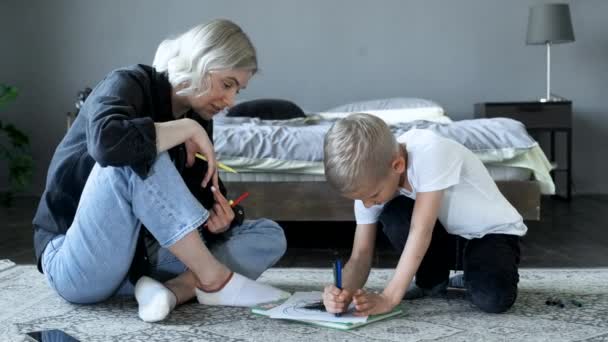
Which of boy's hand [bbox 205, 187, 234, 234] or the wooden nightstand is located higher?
boy's hand [bbox 205, 187, 234, 234]

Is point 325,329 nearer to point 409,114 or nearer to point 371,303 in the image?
point 371,303

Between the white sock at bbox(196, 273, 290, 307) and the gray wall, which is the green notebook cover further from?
the gray wall

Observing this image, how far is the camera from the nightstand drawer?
171 inches

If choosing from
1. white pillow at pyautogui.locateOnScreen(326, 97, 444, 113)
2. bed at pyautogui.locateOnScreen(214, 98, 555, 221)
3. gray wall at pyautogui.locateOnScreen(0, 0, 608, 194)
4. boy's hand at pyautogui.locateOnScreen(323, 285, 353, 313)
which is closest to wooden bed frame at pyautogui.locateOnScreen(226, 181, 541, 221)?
bed at pyautogui.locateOnScreen(214, 98, 555, 221)

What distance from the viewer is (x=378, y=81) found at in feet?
16.3

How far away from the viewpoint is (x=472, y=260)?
1690 mm

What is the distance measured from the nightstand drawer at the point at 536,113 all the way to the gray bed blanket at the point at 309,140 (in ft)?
4.67

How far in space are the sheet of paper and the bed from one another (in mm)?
1101

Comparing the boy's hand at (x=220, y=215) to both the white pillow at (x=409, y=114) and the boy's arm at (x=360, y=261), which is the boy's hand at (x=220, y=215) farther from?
the white pillow at (x=409, y=114)

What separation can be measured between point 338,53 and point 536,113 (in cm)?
141

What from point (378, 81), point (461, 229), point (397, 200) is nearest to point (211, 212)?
point (397, 200)

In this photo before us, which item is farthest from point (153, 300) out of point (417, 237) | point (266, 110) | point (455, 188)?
point (266, 110)

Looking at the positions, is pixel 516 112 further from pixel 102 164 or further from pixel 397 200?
pixel 102 164

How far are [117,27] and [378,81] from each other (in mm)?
1857
